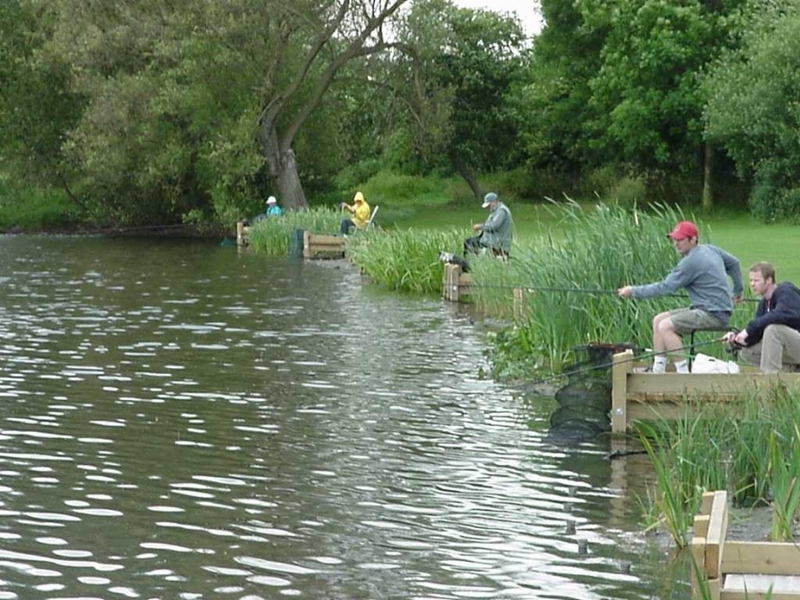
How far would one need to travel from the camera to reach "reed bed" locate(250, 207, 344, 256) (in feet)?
125

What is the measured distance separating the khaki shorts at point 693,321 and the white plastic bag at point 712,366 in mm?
829

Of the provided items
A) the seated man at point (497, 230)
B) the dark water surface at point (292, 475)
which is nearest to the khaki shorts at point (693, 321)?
the dark water surface at point (292, 475)

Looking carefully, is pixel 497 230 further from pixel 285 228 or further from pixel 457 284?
pixel 285 228

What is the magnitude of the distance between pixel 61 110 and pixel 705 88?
23.2m

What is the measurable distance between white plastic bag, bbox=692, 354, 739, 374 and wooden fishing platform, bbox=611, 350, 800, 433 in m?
0.25

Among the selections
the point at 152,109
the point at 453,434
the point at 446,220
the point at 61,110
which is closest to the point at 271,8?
the point at 152,109

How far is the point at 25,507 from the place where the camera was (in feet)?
31.1

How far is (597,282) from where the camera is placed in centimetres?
1460

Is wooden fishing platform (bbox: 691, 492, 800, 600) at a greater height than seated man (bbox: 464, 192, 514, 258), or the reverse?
seated man (bbox: 464, 192, 514, 258)

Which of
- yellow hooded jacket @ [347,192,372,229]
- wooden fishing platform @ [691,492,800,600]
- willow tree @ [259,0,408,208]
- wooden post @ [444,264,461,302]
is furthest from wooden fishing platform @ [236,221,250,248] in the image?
wooden fishing platform @ [691,492,800,600]

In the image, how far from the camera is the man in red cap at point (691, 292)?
12906 mm

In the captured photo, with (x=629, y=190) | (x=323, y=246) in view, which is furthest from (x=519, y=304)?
(x=629, y=190)

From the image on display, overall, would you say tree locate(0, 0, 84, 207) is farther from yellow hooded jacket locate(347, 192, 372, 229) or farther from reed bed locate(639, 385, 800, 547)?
reed bed locate(639, 385, 800, 547)

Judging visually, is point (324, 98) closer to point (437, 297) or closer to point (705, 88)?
point (705, 88)
